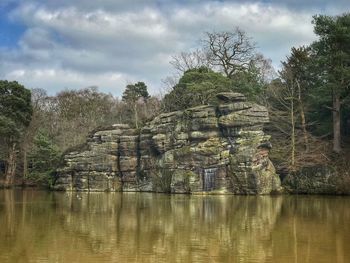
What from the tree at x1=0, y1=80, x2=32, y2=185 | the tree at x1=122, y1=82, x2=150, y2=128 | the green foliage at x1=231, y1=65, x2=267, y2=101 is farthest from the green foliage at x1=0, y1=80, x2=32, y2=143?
the tree at x1=122, y1=82, x2=150, y2=128

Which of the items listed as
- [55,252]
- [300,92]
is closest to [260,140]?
[300,92]

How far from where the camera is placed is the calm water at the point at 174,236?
468 inches

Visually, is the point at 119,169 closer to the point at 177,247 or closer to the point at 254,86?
the point at 254,86

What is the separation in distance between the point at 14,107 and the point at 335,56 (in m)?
31.7

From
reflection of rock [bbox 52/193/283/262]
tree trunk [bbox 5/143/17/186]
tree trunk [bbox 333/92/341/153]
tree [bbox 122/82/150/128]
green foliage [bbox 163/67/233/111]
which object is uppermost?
tree [bbox 122/82/150/128]

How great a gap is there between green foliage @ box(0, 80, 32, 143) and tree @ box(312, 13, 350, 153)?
1161 inches

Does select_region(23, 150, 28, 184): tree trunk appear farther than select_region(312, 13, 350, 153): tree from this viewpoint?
Yes

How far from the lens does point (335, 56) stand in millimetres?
36719

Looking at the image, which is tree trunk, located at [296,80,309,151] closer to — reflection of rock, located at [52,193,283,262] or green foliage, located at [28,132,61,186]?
reflection of rock, located at [52,193,283,262]

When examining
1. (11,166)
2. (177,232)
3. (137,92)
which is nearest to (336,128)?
(177,232)

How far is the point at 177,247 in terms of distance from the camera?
13172mm

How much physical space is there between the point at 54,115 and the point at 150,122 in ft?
72.2

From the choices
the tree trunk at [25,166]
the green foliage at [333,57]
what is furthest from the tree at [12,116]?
the green foliage at [333,57]

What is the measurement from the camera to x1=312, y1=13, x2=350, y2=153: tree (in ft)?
120
